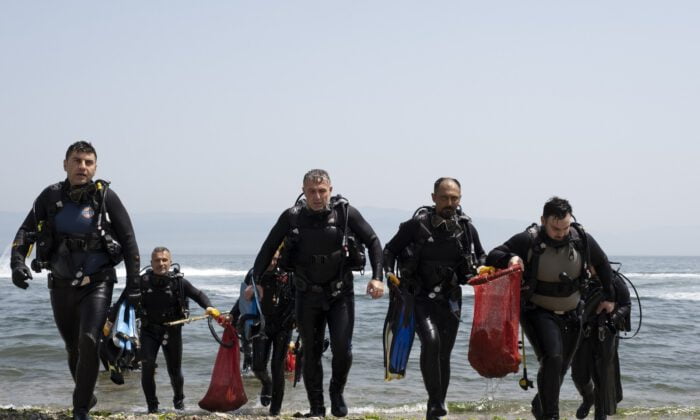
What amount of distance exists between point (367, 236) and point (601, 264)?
1827 millimetres

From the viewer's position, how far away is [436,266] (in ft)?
22.8

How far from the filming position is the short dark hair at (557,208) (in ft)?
21.4

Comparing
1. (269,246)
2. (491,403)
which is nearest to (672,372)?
(491,403)

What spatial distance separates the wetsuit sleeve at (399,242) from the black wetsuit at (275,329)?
2.03 m

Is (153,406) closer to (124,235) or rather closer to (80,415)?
(80,415)

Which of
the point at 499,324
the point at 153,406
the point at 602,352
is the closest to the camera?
the point at 499,324

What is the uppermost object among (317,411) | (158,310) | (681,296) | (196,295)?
→ (196,295)

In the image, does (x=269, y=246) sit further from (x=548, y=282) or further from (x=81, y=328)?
(x=548, y=282)

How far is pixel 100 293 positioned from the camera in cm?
617

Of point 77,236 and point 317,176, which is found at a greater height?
point 317,176

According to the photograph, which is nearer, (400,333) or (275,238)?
(400,333)

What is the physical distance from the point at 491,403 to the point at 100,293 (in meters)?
6.58

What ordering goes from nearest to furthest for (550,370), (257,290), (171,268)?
(550,370), (257,290), (171,268)

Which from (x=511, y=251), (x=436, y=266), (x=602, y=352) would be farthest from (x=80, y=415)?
(x=602, y=352)
